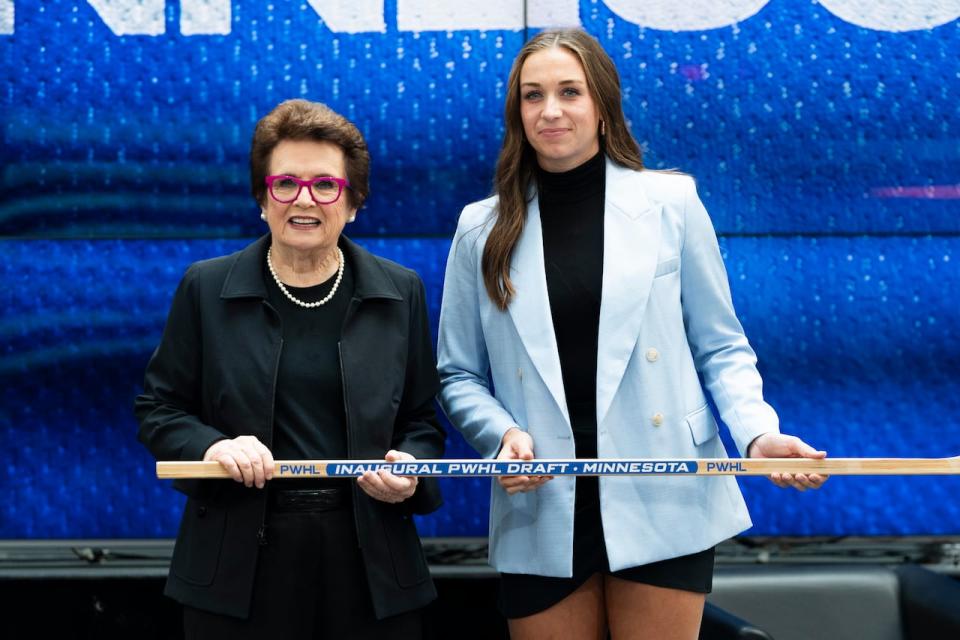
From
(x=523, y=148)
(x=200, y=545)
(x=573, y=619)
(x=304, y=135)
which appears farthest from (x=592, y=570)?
(x=304, y=135)

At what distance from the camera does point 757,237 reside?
3846mm

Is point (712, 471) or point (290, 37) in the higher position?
point (290, 37)

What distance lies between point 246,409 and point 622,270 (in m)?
0.90

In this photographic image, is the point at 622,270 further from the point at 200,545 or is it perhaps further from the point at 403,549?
the point at 200,545

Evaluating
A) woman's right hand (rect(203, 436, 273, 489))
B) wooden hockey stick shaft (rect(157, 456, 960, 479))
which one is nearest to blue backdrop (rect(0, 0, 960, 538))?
wooden hockey stick shaft (rect(157, 456, 960, 479))

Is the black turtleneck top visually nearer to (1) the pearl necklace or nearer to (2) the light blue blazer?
(2) the light blue blazer

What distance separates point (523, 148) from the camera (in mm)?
2846

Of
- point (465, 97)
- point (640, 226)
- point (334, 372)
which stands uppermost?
point (465, 97)

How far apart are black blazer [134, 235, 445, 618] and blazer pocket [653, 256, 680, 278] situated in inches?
23.3

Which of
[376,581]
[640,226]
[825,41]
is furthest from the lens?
[825,41]

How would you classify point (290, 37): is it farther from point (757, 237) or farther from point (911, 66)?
point (911, 66)

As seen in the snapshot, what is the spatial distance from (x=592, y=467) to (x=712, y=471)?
0.89ft

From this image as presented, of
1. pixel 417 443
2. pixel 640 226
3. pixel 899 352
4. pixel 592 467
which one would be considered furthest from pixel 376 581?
pixel 899 352

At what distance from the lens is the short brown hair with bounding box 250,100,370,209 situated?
8.46 ft
